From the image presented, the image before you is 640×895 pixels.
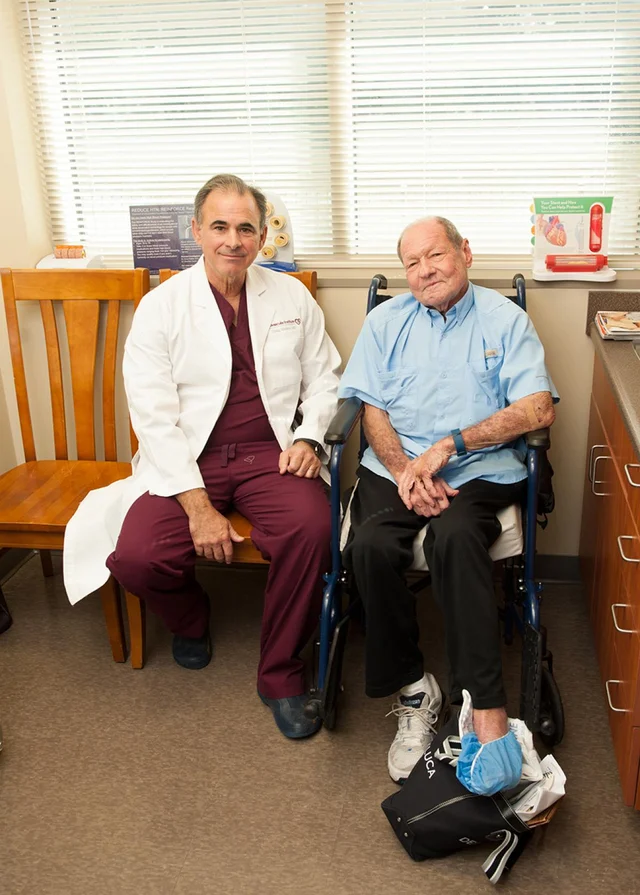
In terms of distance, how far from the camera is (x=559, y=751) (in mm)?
2004

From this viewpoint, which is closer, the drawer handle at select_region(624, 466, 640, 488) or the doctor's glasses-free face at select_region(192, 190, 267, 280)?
the drawer handle at select_region(624, 466, 640, 488)

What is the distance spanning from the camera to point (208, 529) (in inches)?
84.1

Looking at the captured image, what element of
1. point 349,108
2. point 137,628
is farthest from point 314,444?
point 349,108

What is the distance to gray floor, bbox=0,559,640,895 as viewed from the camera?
1.71 metres

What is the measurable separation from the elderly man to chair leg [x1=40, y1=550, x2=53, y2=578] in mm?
1240

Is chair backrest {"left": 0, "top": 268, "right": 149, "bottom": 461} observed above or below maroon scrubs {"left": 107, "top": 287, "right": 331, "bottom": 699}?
above

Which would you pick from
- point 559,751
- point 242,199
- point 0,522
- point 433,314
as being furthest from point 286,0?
point 559,751

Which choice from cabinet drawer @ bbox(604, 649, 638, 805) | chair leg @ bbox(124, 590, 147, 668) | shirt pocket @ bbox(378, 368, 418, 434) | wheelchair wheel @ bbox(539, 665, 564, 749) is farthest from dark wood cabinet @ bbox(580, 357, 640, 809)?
chair leg @ bbox(124, 590, 147, 668)

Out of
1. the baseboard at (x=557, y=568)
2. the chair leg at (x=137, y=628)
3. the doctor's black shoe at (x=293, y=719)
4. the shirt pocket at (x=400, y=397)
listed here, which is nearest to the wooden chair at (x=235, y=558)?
the chair leg at (x=137, y=628)

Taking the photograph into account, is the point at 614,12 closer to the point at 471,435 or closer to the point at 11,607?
the point at 471,435

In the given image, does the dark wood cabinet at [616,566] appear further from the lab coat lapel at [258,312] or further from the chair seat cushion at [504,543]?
the lab coat lapel at [258,312]

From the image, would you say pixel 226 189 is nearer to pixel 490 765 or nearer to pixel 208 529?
pixel 208 529

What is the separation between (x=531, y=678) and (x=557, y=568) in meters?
0.97

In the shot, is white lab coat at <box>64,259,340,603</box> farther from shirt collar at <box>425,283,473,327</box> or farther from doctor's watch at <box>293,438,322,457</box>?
shirt collar at <box>425,283,473,327</box>
